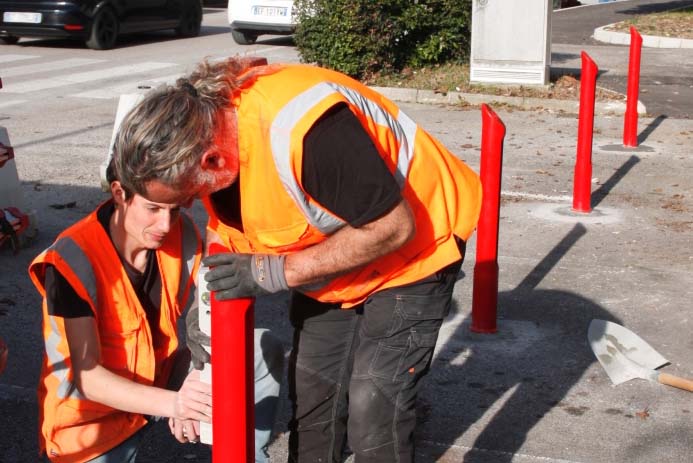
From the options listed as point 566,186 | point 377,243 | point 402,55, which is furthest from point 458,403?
point 402,55

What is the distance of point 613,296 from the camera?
5.57m

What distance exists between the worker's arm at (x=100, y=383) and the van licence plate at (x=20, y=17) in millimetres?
14019

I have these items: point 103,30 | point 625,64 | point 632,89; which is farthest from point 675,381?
point 103,30

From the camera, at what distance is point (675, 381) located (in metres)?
4.42

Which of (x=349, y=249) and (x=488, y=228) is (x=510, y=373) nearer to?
(x=488, y=228)

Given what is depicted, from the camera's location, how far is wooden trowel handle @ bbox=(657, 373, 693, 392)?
4383 mm

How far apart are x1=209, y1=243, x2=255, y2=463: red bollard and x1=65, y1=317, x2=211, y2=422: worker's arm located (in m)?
0.55

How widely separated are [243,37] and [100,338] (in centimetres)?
1519

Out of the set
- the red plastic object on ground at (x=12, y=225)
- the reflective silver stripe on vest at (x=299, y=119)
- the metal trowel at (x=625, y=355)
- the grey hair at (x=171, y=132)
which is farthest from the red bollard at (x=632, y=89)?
the grey hair at (x=171, y=132)

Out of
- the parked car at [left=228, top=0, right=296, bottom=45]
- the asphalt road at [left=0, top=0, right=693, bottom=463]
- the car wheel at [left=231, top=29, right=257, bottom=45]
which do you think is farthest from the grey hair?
the car wheel at [left=231, top=29, right=257, bottom=45]

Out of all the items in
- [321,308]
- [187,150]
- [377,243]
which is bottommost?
[321,308]

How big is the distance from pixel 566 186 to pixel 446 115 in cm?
341

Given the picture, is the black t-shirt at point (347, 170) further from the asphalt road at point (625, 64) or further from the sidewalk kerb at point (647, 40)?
the sidewalk kerb at point (647, 40)

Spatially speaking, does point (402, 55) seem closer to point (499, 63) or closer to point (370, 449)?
point (499, 63)
